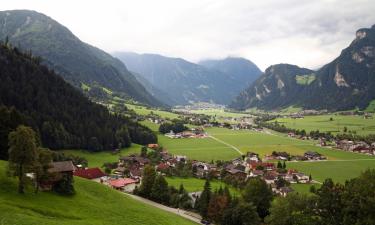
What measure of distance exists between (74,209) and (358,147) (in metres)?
161

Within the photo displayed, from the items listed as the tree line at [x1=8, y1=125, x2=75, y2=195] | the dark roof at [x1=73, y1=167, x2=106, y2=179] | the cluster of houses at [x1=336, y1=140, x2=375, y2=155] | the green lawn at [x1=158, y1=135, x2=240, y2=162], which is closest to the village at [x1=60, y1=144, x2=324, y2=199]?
the dark roof at [x1=73, y1=167, x2=106, y2=179]

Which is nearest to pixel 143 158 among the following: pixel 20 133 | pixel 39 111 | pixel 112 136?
pixel 112 136

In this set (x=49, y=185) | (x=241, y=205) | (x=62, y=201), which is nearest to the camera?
(x=62, y=201)

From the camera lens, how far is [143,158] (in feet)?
438

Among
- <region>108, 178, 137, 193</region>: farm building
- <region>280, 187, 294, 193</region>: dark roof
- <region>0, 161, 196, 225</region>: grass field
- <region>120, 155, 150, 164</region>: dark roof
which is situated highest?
<region>0, 161, 196, 225</region>: grass field

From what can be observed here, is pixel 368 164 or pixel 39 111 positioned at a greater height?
pixel 39 111

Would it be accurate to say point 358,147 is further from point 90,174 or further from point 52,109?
point 52,109

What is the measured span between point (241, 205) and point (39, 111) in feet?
270

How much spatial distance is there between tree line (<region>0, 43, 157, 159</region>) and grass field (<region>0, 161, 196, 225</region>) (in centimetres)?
5174

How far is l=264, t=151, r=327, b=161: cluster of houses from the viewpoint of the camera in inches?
6238

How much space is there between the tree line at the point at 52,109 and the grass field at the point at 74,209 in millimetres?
51735

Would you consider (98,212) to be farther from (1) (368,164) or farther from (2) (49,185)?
(1) (368,164)

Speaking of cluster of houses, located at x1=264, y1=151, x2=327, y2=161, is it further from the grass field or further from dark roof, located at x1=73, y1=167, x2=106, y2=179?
the grass field

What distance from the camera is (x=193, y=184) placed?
106 m
